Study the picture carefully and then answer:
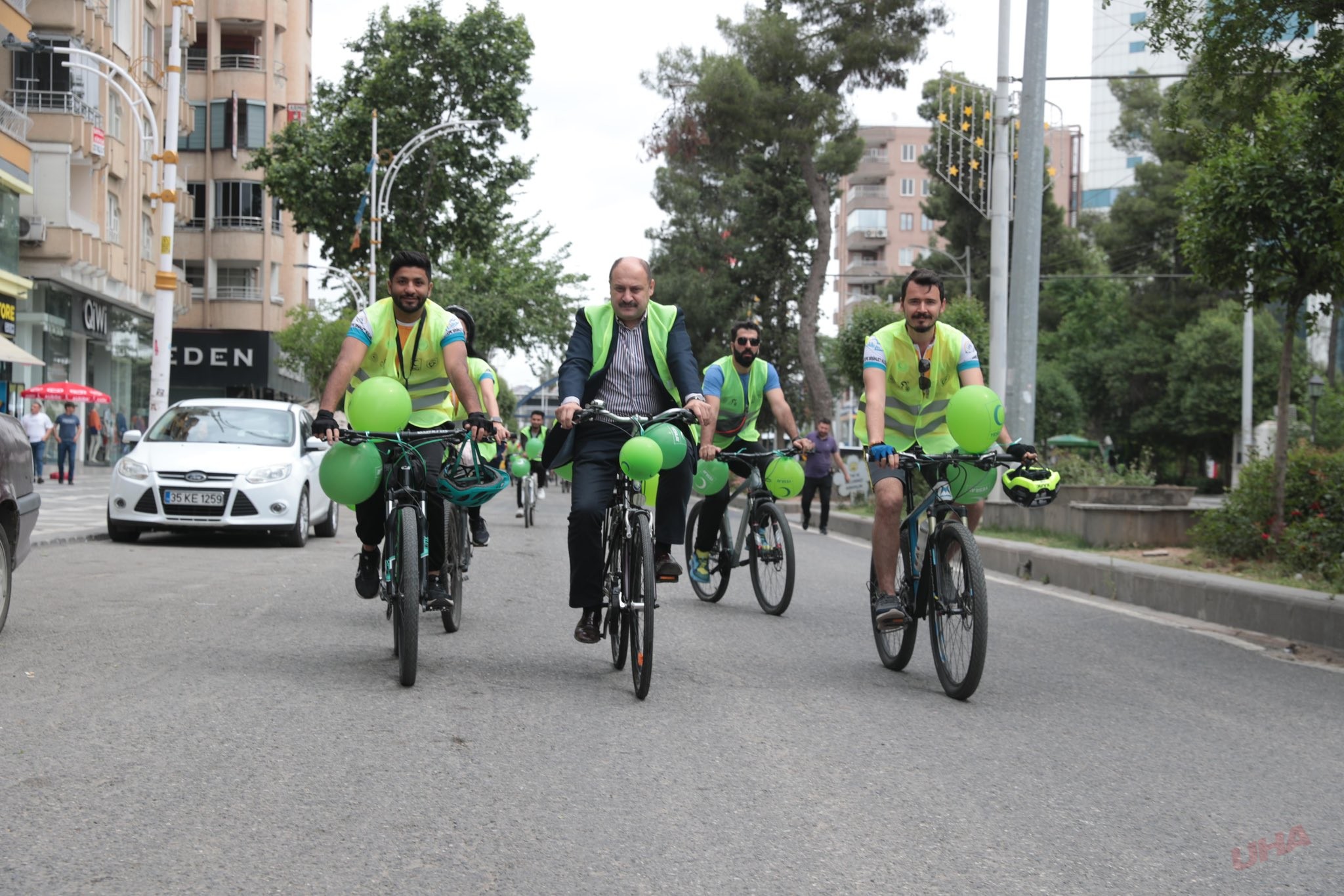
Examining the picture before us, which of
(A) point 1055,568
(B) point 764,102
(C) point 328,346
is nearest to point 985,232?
(C) point 328,346

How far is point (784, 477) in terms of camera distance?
34.2 ft

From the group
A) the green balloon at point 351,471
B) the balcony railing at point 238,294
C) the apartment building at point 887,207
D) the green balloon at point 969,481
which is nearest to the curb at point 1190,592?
the green balloon at point 969,481

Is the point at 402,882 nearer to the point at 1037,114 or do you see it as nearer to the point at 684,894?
the point at 684,894

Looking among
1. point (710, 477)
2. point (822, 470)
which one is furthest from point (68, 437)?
point (710, 477)

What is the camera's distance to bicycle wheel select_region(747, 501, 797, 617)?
10250 mm

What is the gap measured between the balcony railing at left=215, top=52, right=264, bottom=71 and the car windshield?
47225 millimetres

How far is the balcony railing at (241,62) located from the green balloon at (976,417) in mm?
57632

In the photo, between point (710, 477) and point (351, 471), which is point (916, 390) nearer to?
point (351, 471)

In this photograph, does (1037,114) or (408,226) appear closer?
(1037,114)

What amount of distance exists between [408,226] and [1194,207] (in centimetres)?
3559

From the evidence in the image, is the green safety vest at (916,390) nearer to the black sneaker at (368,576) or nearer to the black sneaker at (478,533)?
the black sneaker at (368,576)

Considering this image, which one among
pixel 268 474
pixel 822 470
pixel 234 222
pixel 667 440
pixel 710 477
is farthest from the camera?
pixel 234 222

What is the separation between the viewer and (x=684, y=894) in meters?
3.95

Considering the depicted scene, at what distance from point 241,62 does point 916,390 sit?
190 feet
